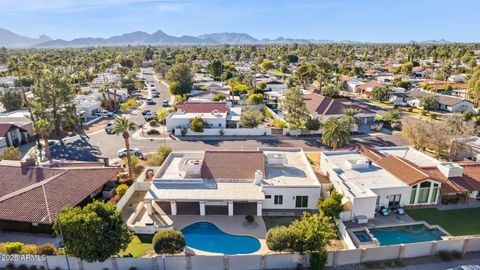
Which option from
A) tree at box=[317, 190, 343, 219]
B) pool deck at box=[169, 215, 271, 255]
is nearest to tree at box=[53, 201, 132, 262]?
pool deck at box=[169, 215, 271, 255]

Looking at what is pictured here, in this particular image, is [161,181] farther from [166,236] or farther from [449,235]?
[449,235]

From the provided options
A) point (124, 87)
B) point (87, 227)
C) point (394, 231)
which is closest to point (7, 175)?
point (87, 227)

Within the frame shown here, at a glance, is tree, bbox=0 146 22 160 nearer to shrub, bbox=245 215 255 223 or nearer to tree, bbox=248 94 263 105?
shrub, bbox=245 215 255 223

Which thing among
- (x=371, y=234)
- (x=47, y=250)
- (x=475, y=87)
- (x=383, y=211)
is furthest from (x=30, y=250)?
(x=475, y=87)

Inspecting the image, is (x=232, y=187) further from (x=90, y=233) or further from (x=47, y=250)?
(x=47, y=250)

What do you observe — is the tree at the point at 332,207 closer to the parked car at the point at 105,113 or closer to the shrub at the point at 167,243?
the shrub at the point at 167,243

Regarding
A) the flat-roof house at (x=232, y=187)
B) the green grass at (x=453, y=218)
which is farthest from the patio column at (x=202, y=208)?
the green grass at (x=453, y=218)
